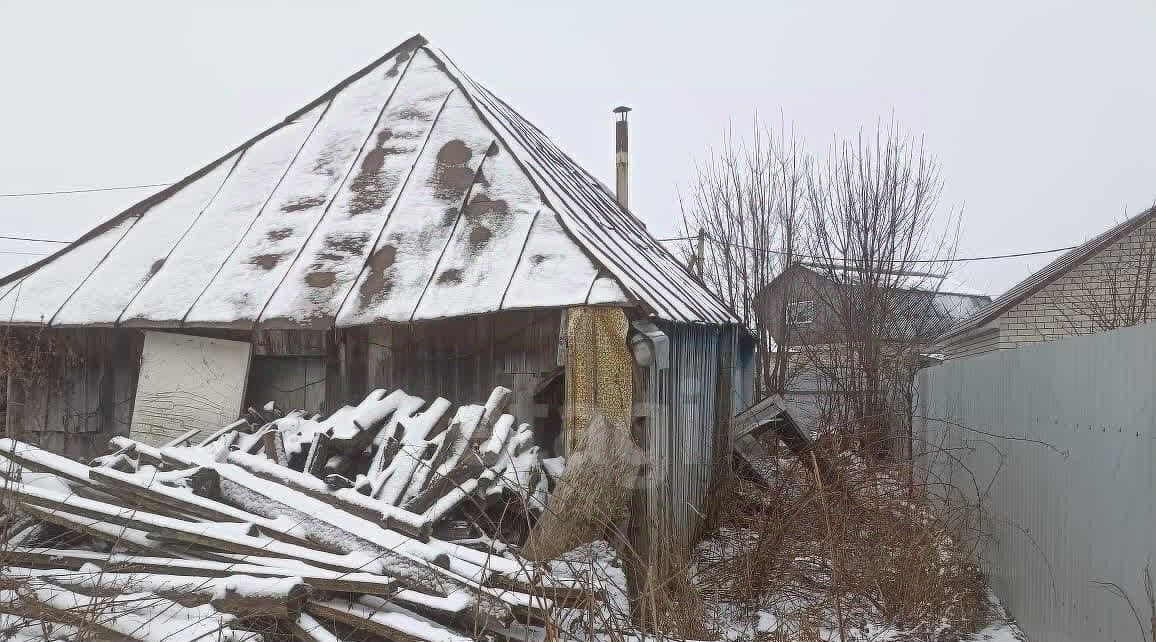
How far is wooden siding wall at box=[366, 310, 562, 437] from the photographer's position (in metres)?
6.96

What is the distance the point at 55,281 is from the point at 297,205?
2.37 m

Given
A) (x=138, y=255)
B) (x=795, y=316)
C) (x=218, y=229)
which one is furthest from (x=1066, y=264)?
(x=138, y=255)

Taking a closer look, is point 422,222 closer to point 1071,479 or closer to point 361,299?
point 361,299

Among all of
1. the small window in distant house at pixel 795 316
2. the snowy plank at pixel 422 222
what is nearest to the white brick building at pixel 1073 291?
the small window in distant house at pixel 795 316

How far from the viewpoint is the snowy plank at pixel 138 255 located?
789 centimetres

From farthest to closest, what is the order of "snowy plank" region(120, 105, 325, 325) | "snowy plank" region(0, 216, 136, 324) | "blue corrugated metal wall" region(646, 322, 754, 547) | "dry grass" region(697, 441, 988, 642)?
"snowy plank" region(0, 216, 136, 324), "snowy plank" region(120, 105, 325, 325), "blue corrugated metal wall" region(646, 322, 754, 547), "dry grass" region(697, 441, 988, 642)

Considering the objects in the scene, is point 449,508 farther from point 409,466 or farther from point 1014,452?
point 1014,452

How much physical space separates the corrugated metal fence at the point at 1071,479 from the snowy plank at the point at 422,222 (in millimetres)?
4545

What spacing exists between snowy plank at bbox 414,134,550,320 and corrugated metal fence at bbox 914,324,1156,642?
11.6 ft

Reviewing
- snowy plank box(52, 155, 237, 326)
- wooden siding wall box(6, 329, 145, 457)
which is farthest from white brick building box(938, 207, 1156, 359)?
wooden siding wall box(6, 329, 145, 457)

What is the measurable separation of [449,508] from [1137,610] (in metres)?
3.66

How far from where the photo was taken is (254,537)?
5.04 metres

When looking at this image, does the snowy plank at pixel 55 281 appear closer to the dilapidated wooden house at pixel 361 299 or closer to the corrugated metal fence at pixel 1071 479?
the dilapidated wooden house at pixel 361 299

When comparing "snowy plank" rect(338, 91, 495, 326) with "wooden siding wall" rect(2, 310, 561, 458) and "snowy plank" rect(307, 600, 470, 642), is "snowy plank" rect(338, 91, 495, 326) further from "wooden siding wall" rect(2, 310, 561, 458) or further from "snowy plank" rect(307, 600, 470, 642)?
"snowy plank" rect(307, 600, 470, 642)
